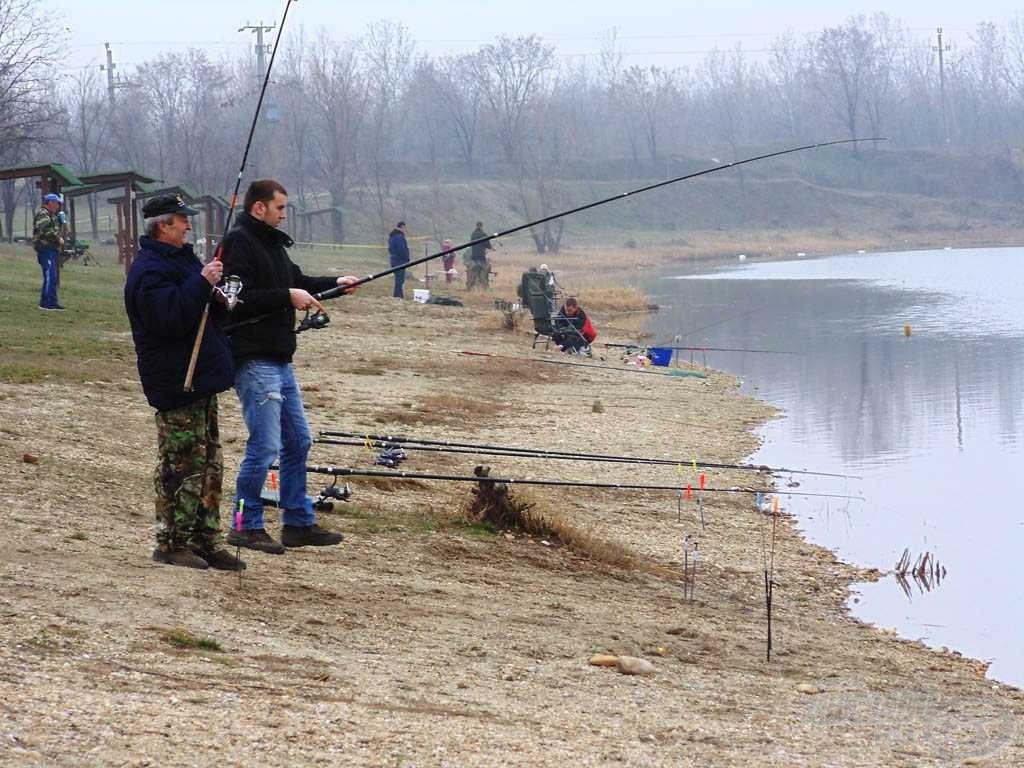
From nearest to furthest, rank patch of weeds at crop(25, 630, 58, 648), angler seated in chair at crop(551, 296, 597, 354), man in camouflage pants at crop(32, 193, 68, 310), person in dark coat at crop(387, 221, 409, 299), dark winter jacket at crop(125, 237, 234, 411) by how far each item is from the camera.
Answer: patch of weeds at crop(25, 630, 58, 648) < dark winter jacket at crop(125, 237, 234, 411) < man in camouflage pants at crop(32, 193, 68, 310) < angler seated in chair at crop(551, 296, 597, 354) < person in dark coat at crop(387, 221, 409, 299)

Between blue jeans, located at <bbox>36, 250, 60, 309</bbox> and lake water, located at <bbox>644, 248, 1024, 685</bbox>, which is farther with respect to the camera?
blue jeans, located at <bbox>36, 250, 60, 309</bbox>

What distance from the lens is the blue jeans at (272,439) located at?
23.0 feet

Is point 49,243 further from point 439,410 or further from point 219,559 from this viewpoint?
point 219,559

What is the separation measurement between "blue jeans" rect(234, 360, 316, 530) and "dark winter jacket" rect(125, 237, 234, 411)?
0.38 m

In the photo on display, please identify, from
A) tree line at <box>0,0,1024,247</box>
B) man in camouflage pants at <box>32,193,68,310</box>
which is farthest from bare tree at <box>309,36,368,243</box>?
man in camouflage pants at <box>32,193,68,310</box>

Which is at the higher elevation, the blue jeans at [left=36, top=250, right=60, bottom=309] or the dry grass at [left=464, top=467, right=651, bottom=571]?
the blue jeans at [left=36, top=250, right=60, bottom=309]

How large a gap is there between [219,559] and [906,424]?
41.3 feet

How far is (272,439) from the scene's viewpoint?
23.2 feet

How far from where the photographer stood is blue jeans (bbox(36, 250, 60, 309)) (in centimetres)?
1888

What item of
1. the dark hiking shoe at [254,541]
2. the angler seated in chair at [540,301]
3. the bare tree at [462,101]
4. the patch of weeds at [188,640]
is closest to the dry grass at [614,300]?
the angler seated in chair at [540,301]

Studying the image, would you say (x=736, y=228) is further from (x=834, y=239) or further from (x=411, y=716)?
(x=411, y=716)

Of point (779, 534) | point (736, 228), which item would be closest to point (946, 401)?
point (779, 534)

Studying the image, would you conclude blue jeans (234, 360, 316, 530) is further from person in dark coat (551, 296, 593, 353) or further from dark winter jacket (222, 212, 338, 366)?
person in dark coat (551, 296, 593, 353)

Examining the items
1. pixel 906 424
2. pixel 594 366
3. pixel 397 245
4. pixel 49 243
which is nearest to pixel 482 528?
pixel 906 424
